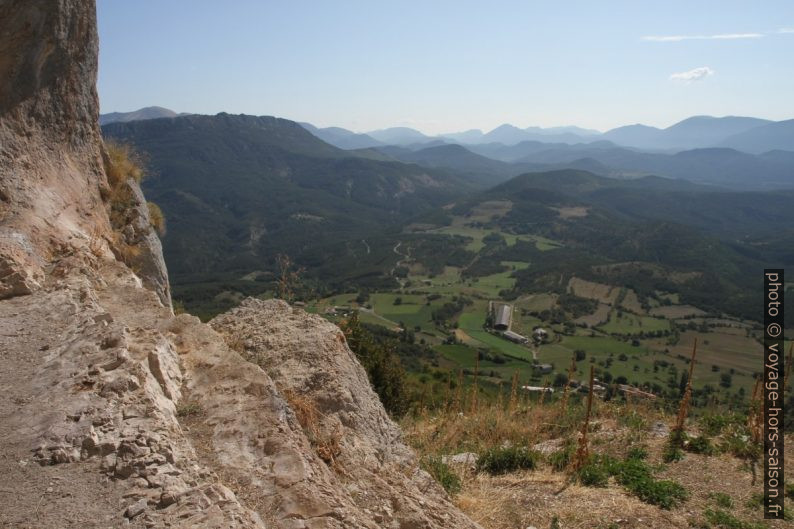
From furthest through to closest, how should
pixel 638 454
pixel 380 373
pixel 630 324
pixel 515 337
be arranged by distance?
pixel 630 324 < pixel 515 337 < pixel 380 373 < pixel 638 454

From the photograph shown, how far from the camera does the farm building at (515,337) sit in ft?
247

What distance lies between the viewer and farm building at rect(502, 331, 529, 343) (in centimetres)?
7544

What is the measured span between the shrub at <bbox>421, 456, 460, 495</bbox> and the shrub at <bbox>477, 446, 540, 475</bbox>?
906mm

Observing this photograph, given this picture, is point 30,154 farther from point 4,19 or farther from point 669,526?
point 669,526

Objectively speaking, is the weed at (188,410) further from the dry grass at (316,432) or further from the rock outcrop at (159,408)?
the dry grass at (316,432)

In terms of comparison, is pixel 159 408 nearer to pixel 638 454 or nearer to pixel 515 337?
pixel 638 454

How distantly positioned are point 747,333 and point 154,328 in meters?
103

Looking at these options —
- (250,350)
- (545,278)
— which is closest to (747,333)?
(545,278)

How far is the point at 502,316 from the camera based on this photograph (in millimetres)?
89125

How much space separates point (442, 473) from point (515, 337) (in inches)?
2846

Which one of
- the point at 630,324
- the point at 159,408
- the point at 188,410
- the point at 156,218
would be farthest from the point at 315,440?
the point at 630,324

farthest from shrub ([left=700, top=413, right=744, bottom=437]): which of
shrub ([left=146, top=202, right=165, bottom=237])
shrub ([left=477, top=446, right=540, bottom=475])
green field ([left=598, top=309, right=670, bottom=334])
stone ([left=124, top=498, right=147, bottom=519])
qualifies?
green field ([left=598, top=309, right=670, bottom=334])

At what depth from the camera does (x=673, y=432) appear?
9.15 metres

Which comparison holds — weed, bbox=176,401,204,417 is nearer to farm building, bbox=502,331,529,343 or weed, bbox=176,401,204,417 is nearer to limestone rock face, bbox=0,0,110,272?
limestone rock face, bbox=0,0,110,272
